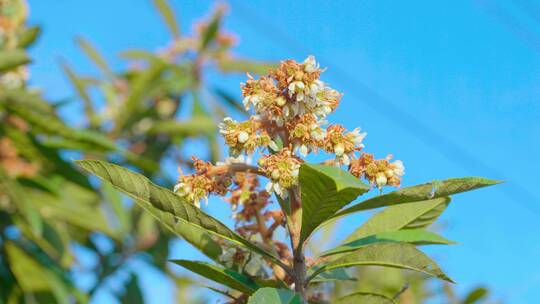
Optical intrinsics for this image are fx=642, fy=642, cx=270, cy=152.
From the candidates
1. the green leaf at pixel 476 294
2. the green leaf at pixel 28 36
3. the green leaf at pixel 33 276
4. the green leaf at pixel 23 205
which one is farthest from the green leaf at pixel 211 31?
the green leaf at pixel 476 294

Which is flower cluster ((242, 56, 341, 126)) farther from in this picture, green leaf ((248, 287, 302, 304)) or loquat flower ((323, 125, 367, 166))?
green leaf ((248, 287, 302, 304))

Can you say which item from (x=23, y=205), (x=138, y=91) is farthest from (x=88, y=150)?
(x=138, y=91)

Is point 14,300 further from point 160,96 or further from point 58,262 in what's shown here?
point 160,96

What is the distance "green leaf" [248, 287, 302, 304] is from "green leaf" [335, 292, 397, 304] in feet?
0.23

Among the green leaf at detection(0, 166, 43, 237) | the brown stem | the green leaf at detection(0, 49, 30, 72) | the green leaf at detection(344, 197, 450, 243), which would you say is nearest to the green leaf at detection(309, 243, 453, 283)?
the brown stem

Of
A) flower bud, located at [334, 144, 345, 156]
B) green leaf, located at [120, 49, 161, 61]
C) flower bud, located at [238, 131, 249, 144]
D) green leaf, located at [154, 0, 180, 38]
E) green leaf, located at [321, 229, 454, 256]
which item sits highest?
green leaf, located at [154, 0, 180, 38]

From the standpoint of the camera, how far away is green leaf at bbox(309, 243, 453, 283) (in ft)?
2.44

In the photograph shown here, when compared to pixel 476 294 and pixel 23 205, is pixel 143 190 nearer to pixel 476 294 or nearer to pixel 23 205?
pixel 476 294

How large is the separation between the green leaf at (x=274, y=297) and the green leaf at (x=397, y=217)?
0.68 ft

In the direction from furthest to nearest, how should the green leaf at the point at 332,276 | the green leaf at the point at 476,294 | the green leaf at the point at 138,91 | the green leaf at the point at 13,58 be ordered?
the green leaf at the point at 138,91 < the green leaf at the point at 13,58 < the green leaf at the point at 476,294 < the green leaf at the point at 332,276

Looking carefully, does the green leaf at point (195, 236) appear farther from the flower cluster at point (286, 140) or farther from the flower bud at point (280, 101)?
the flower bud at point (280, 101)

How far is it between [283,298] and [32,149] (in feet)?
6.69

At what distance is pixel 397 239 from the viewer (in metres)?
0.86

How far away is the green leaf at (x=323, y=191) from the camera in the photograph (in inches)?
26.1
